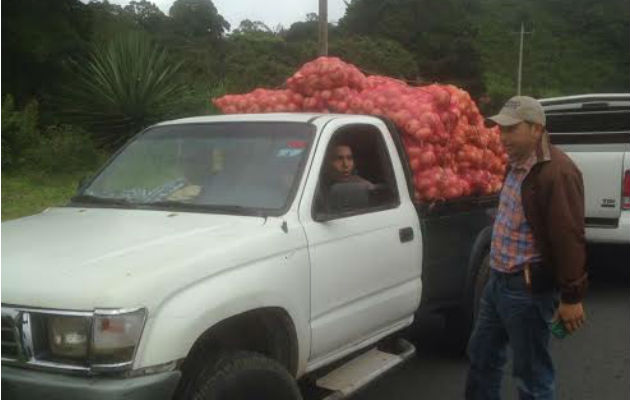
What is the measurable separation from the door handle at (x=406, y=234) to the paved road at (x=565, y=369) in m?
0.89

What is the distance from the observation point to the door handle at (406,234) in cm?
448

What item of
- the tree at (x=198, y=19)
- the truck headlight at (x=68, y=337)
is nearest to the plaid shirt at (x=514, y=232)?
the truck headlight at (x=68, y=337)

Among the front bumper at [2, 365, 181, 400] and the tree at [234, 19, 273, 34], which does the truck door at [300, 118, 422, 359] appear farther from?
the tree at [234, 19, 273, 34]

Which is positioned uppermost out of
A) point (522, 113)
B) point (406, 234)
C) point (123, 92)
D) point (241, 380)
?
point (522, 113)

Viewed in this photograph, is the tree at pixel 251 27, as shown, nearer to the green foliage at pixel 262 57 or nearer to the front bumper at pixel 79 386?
the green foliage at pixel 262 57

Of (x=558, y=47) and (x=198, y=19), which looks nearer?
(x=198, y=19)

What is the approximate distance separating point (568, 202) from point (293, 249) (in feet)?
4.20

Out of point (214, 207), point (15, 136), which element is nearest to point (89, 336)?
point (214, 207)

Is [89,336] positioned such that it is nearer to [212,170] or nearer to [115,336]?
[115,336]

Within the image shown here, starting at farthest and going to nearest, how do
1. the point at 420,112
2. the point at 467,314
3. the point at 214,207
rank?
1. the point at 467,314
2. the point at 420,112
3. the point at 214,207

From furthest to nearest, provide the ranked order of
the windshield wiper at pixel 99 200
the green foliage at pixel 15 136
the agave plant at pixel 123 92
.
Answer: the green foliage at pixel 15 136
the agave plant at pixel 123 92
the windshield wiper at pixel 99 200

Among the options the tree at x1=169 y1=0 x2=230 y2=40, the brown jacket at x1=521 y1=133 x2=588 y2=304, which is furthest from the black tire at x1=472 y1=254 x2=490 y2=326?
the tree at x1=169 y1=0 x2=230 y2=40

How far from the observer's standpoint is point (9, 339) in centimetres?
288

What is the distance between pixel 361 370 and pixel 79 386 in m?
1.87
